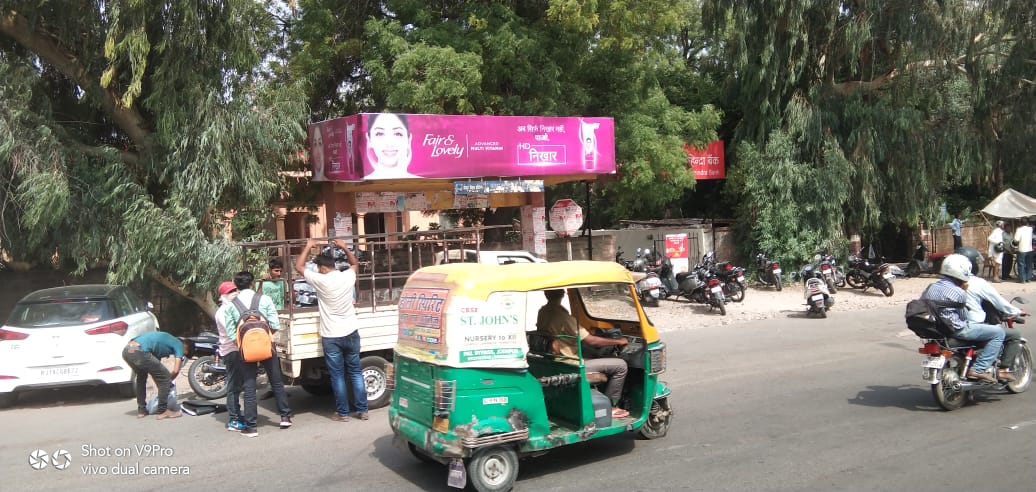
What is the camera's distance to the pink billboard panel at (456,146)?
14.2 metres

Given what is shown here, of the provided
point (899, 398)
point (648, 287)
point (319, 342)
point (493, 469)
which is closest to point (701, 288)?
point (648, 287)

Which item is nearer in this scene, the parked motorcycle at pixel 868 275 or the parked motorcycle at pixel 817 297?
the parked motorcycle at pixel 817 297

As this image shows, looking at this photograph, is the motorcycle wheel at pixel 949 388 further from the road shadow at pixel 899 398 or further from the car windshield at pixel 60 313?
the car windshield at pixel 60 313

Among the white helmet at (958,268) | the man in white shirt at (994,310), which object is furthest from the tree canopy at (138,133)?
the man in white shirt at (994,310)

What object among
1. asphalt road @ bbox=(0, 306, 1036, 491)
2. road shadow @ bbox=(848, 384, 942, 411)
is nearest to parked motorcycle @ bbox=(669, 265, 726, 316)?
asphalt road @ bbox=(0, 306, 1036, 491)

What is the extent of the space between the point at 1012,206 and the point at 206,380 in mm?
20667

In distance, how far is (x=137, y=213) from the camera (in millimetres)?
11781

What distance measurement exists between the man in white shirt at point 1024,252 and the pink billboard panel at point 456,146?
34.5 feet

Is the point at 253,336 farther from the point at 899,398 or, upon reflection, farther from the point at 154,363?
the point at 899,398

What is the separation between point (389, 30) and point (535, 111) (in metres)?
3.76

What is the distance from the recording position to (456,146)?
15.2 m

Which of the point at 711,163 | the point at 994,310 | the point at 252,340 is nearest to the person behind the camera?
the point at 252,340

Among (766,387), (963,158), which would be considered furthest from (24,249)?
(963,158)

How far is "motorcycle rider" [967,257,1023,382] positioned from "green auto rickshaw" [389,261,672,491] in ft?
11.7
